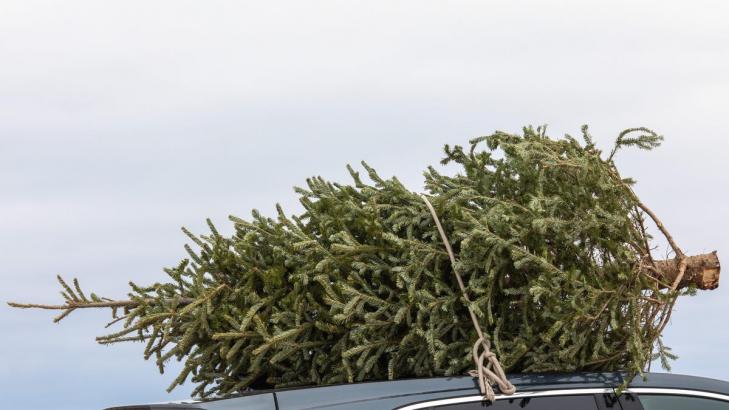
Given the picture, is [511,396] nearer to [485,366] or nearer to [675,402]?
[485,366]

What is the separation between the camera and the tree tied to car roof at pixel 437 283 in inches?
220

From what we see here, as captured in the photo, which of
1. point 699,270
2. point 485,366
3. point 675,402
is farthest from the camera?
point 699,270

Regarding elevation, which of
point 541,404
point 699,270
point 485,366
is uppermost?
point 699,270

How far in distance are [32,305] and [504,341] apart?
9.86 ft

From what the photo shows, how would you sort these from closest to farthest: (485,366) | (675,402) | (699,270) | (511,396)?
(511,396) → (485,366) → (675,402) → (699,270)

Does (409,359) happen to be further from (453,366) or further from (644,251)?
(644,251)

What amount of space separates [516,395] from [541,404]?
0.46 feet

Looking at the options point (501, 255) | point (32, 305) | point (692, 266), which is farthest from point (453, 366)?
point (32, 305)

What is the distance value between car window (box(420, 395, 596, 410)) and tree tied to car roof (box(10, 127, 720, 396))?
217 mm

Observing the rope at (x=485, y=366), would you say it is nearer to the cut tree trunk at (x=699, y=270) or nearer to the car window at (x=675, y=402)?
the car window at (x=675, y=402)

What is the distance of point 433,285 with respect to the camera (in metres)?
5.70

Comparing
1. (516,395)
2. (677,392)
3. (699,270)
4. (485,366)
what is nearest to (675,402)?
(677,392)

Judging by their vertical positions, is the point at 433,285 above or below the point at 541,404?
above

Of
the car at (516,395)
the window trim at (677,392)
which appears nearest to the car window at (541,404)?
the car at (516,395)
